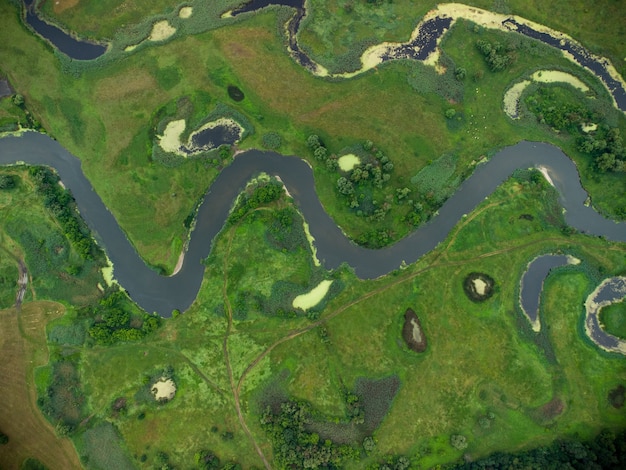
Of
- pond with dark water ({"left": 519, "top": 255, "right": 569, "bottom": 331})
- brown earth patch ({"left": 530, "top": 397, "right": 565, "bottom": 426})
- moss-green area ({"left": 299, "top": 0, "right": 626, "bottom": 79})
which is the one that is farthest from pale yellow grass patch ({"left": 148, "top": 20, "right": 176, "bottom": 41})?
brown earth patch ({"left": 530, "top": 397, "right": 565, "bottom": 426})

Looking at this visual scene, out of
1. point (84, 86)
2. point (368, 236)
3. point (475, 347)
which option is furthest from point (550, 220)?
point (84, 86)

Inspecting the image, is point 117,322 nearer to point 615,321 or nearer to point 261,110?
point 261,110

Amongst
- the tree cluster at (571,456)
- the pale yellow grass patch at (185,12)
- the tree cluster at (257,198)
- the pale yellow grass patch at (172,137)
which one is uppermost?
the pale yellow grass patch at (185,12)

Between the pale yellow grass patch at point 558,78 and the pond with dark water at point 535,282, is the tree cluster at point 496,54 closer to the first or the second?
the pale yellow grass patch at point 558,78

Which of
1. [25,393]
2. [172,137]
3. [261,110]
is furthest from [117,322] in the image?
[261,110]

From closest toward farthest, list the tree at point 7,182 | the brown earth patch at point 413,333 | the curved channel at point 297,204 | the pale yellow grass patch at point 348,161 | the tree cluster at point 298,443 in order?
the tree cluster at point 298,443 < the brown earth patch at point 413,333 < the tree at point 7,182 < the curved channel at point 297,204 < the pale yellow grass patch at point 348,161

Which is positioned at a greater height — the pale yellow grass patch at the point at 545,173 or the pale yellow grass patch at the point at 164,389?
the pale yellow grass patch at the point at 545,173

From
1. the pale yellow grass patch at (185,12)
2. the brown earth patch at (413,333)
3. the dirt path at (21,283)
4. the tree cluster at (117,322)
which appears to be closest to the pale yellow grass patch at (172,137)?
the pale yellow grass patch at (185,12)

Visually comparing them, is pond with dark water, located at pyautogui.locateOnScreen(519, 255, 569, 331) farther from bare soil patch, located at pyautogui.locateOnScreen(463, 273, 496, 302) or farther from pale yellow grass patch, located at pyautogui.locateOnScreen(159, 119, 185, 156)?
pale yellow grass patch, located at pyautogui.locateOnScreen(159, 119, 185, 156)
